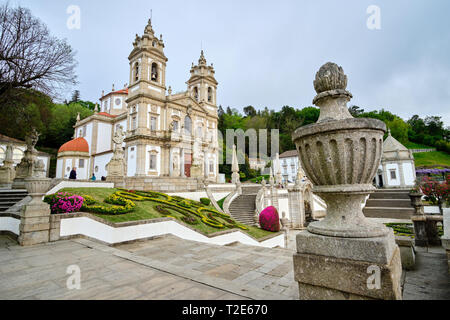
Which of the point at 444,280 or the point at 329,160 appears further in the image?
the point at 444,280

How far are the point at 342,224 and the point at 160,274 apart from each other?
3164mm

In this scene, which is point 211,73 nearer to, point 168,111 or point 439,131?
point 168,111

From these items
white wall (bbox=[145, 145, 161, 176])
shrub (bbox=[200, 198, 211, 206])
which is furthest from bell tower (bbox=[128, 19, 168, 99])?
shrub (bbox=[200, 198, 211, 206])

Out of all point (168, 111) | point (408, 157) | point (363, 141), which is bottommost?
point (363, 141)

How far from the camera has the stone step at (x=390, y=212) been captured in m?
20.6

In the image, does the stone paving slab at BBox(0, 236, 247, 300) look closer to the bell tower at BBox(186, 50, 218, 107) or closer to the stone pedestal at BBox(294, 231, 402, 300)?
the stone pedestal at BBox(294, 231, 402, 300)

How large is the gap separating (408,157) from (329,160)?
40837 millimetres

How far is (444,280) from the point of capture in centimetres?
297

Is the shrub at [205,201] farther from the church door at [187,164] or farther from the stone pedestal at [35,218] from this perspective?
the church door at [187,164]

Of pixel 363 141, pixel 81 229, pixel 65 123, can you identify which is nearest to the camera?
pixel 363 141

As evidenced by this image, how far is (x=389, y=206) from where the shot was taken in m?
23.7

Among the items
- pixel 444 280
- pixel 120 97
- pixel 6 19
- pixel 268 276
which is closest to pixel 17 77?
pixel 6 19

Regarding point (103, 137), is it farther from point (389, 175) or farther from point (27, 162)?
point (389, 175)
